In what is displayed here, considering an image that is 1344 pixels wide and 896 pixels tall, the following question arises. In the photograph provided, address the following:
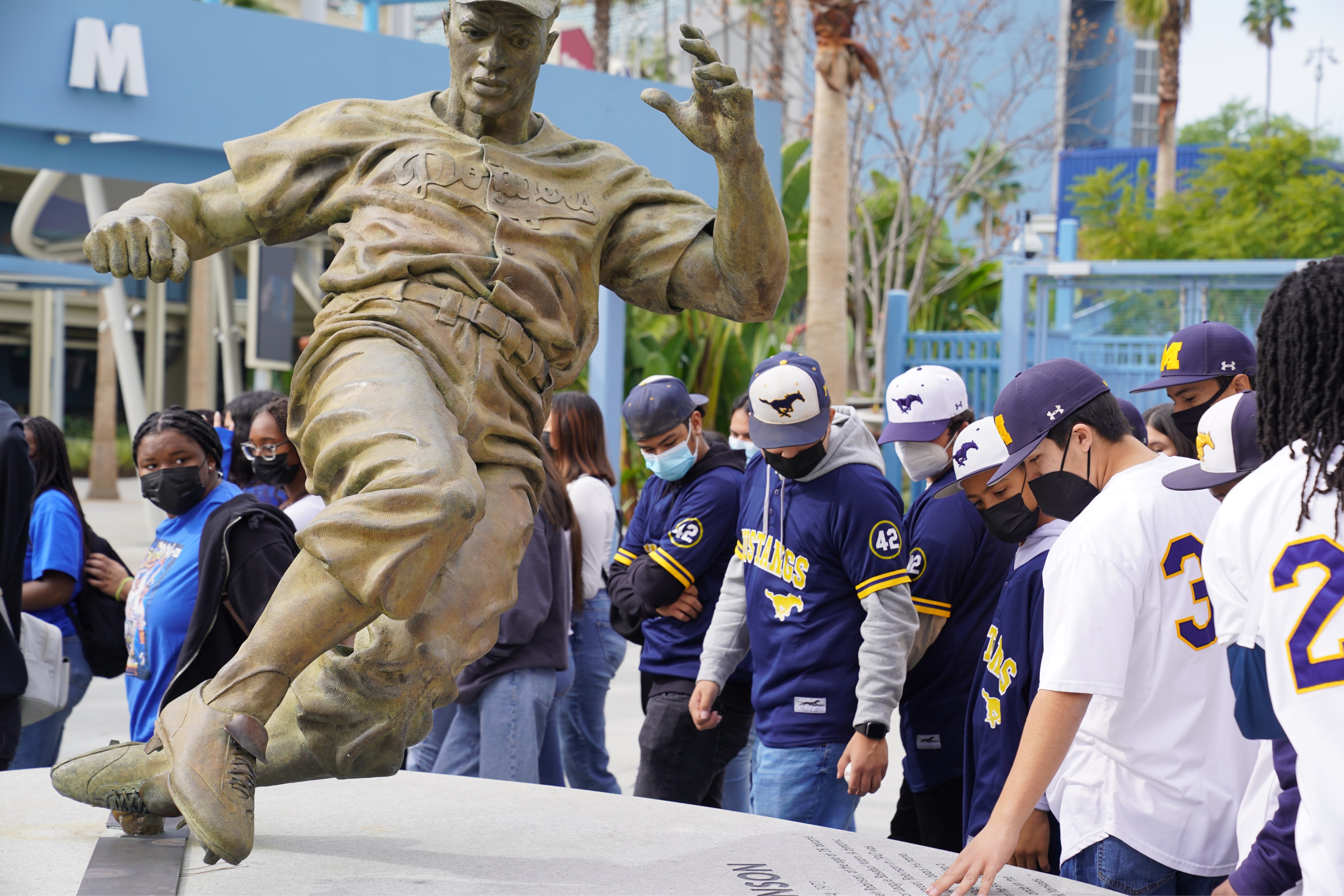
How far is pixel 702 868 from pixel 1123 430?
1.47 meters

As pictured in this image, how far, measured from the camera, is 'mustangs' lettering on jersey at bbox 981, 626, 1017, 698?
3.18m

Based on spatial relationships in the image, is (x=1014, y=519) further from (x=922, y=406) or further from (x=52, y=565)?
(x=52, y=565)

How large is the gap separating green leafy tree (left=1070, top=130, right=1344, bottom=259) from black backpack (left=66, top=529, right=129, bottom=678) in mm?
14422

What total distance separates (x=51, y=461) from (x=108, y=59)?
16.1ft

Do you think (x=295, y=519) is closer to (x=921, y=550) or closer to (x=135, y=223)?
(x=135, y=223)

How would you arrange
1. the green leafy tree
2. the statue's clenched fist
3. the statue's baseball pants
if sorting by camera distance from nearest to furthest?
1. the statue's baseball pants
2. the statue's clenched fist
3. the green leafy tree

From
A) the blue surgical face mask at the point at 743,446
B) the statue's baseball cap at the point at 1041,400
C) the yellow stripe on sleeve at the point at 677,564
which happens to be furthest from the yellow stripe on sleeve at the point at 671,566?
the statue's baseball cap at the point at 1041,400

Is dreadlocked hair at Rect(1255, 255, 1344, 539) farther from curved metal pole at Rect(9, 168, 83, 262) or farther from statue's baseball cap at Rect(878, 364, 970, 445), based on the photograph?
curved metal pole at Rect(9, 168, 83, 262)

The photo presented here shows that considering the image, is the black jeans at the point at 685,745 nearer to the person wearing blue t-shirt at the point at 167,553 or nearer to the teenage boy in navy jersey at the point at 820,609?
the teenage boy in navy jersey at the point at 820,609

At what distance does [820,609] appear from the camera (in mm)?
3922

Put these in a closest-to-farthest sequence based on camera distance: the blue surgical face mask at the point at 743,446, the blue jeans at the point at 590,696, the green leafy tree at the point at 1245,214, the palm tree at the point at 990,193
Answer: the blue jeans at the point at 590,696, the blue surgical face mask at the point at 743,446, the green leafy tree at the point at 1245,214, the palm tree at the point at 990,193

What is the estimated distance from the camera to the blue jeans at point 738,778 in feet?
16.1

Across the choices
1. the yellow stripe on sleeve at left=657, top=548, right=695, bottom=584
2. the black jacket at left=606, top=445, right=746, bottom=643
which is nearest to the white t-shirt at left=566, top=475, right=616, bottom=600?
the black jacket at left=606, top=445, right=746, bottom=643

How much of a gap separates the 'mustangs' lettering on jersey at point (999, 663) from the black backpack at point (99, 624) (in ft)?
10.8
